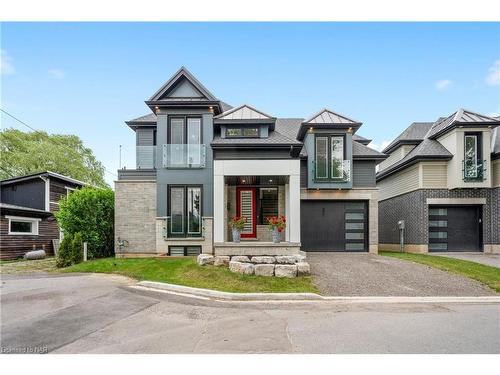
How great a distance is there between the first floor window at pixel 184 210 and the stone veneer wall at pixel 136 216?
2.88 ft

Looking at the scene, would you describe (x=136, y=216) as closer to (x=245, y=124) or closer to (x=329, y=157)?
(x=245, y=124)

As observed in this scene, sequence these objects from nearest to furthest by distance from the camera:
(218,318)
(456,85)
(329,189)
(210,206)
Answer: (218,318) < (210,206) < (329,189) < (456,85)

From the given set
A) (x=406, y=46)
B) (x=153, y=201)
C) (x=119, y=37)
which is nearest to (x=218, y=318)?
(x=119, y=37)

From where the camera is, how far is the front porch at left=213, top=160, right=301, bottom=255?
11109 mm

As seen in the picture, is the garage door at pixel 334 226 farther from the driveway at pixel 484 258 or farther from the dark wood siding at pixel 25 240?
the dark wood siding at pixel 25 240

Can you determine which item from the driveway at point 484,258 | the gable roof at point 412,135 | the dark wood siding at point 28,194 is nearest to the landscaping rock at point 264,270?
the driveway at point 484,258

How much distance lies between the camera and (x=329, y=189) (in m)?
14.9

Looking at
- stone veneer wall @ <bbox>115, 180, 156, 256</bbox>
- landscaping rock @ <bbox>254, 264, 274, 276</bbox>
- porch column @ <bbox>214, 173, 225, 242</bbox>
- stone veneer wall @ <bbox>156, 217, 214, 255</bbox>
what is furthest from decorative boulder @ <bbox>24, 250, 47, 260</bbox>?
landscaping rock @ <bbox>254, 264, 274, 276</bbox>

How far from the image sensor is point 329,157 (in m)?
14.8

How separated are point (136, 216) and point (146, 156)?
107 inches

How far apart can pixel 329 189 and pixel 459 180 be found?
6.44m

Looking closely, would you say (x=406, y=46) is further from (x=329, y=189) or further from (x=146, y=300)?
(x=146, y=300)

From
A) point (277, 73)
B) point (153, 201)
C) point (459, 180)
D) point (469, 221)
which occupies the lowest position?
point (469, 221)

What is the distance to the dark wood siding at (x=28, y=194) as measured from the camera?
20.8 m
